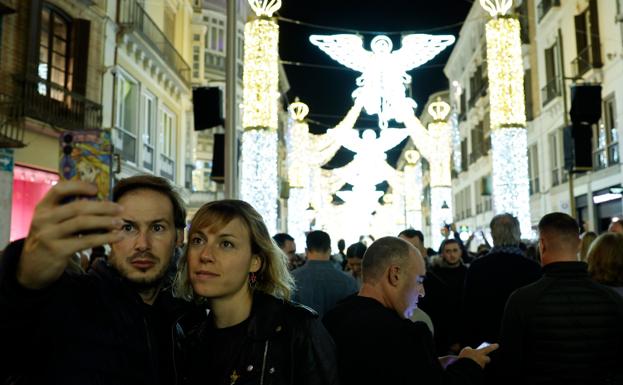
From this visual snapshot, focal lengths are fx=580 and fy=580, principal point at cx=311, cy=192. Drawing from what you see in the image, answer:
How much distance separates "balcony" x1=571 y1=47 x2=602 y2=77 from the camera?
2112cm

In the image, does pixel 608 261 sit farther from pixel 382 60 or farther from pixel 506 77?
pixel 382 60

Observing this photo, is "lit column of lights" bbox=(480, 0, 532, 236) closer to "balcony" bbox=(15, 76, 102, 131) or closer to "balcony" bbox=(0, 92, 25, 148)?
"balcony" bbox=(15, 76, 102, 131)

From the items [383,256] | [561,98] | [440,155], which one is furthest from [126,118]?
[383,256]

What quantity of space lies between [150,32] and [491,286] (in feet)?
65.2

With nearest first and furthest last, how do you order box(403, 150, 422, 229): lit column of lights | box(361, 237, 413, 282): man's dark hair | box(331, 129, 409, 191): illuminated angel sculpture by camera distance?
box(361, 237, 413, 282): man's dark hair < box(331, 129, 409, 191): illuminated angel sculpture < box(403, 150, 422, 229): lit column of lights

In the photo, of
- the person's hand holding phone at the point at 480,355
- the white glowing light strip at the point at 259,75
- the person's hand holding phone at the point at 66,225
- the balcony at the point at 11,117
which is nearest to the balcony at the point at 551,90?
the white glowing light strip at the point at 259,75

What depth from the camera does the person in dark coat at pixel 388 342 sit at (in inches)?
111

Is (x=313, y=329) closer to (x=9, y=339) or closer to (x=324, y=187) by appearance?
(x=9, y=339)

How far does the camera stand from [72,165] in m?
7.62

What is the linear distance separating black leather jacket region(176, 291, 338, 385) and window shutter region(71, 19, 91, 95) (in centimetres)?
1579

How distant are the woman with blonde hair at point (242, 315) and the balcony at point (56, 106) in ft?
37.3

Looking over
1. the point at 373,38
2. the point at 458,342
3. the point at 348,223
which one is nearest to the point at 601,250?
the point at 458,342

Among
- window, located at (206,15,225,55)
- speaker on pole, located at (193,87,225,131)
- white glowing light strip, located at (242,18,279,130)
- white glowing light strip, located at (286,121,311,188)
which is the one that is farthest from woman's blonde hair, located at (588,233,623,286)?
window, located at (206,15,225,55)

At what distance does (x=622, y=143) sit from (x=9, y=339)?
2116 centimetres
